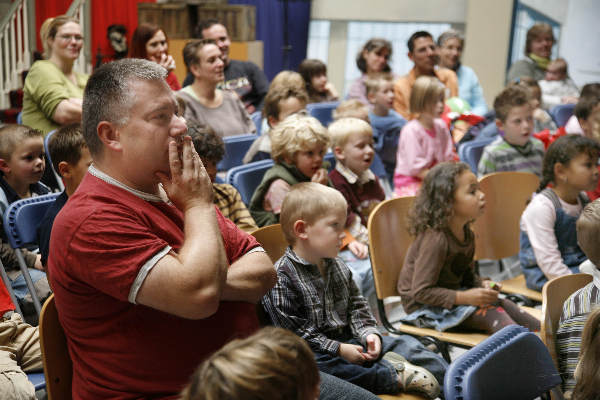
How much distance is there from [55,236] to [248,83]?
13.0ft

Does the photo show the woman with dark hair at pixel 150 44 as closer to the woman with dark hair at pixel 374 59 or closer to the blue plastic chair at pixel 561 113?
the woman with dark hair at pixel 374 59

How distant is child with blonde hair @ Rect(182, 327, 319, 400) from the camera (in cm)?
101

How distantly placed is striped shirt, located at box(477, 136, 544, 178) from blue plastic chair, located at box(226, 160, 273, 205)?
1.49 m

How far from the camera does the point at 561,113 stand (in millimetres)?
5590

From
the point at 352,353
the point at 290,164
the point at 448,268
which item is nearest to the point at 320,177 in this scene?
the point at 290,164

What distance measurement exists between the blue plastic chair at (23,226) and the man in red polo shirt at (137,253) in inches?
41.7

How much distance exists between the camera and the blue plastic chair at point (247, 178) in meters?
3.19

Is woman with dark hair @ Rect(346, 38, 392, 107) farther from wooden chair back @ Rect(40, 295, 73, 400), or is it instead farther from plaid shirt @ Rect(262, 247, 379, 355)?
wooden chair back @ Rect(40, 295, 73, 400)

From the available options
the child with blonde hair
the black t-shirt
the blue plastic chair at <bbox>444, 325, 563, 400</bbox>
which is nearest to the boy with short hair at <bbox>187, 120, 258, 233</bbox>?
the blue plastic chair at <bbox>444, 325, 563, 400</bbox>

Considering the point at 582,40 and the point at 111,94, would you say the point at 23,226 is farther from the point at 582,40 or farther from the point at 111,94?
the point at 582,40

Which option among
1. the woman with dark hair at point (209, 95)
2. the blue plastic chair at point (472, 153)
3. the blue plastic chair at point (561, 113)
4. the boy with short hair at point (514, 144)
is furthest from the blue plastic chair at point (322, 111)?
the blue plastic chair at point (561, 113)

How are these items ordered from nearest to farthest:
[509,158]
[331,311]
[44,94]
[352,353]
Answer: [352,353] < [331,311] < [44,94] < [509,158]

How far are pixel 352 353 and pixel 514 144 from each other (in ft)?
8.27

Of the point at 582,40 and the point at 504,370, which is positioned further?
the point at 582,40
